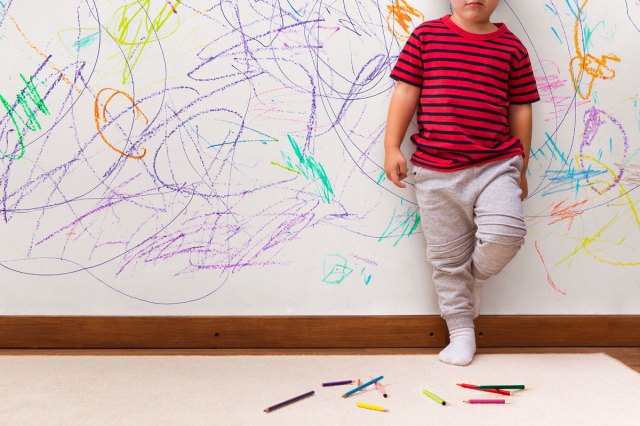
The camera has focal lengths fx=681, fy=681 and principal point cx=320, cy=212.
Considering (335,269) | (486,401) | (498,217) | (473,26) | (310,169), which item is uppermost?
(473,26)

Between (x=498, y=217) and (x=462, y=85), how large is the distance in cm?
26

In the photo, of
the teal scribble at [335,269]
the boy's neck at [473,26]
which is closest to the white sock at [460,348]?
the teal scribble at [335,269]

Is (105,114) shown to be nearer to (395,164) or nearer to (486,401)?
(395,164)

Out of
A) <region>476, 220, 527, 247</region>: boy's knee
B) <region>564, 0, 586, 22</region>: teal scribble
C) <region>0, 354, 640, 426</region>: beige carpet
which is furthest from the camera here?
<region>564, 0, 586, 22</region>: teal scribble

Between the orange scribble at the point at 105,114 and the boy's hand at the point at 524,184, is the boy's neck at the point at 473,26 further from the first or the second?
the orange scribble at the point at 105,114

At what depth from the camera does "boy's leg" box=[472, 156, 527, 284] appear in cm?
127

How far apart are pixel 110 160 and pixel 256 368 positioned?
0.51m

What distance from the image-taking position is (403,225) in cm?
141

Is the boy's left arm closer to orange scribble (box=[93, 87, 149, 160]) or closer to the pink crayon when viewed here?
the pink crayon

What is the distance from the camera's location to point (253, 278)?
141 cm

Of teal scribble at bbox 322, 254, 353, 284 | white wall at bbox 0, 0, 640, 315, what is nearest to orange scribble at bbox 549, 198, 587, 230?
white wall at bbox 0, 0, 640, 315

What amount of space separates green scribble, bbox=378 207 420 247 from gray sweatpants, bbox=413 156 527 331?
0.04 m

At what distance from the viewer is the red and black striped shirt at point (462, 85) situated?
1.31m

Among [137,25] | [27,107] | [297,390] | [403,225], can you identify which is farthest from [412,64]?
[27,107]
